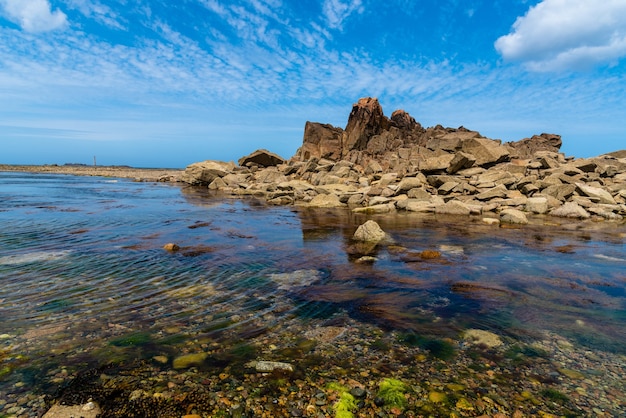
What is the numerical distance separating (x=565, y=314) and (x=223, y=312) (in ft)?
20.3

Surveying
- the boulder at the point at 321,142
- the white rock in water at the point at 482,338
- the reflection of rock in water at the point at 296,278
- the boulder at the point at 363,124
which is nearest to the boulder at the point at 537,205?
the reflection of rock in water at the point at 296,278

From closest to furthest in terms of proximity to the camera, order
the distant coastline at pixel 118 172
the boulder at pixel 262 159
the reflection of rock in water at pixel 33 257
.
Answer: the reflection of rock in water at pixel 33 257 < the boulder at pixel 262 159 < the distant coastline at pixel 118 172

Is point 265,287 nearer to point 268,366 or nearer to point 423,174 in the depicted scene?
point 268,366

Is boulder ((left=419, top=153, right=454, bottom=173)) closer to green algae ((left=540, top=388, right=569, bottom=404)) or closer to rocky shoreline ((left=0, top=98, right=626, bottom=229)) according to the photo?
rocky shoreline ((left=0, top=98, right=626, bottom=229))

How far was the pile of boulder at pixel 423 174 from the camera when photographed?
72.2 feet

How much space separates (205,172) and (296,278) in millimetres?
36853

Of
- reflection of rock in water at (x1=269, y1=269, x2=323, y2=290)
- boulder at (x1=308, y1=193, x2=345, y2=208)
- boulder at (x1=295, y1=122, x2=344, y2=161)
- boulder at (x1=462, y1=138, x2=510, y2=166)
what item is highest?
boulder at (x1=295, y1=122, x2=344, y2=161)

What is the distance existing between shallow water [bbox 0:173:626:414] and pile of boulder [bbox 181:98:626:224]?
25.1ft

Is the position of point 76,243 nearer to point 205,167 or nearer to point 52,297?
point 52,297

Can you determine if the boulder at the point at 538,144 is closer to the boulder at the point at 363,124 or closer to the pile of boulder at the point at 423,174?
the pile of boulder at the point at 423,174

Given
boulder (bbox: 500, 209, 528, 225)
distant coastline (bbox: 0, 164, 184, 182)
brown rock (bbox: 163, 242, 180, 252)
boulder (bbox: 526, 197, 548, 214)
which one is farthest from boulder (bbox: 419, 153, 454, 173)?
distant coastline (bbox: 0, 164, 184, 182)

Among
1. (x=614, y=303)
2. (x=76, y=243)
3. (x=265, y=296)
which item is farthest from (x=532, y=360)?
(x=76, y=243)

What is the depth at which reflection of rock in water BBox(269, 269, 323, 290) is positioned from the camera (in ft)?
26.2

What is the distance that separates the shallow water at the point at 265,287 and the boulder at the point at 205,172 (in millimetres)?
28466
